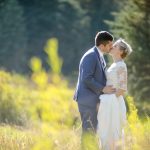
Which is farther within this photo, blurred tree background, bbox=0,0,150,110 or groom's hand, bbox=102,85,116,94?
blurred tree background, bbox=0,0,150,110

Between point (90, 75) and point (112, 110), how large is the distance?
0.56 metres

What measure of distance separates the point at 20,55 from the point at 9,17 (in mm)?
3047

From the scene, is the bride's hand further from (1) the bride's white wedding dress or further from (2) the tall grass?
(2) the tall grass

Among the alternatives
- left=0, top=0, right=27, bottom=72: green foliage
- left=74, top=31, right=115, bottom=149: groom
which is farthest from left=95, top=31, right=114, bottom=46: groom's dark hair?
left=0, top=0, right=27, bottom=72: green foliage

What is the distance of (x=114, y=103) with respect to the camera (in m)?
8.47

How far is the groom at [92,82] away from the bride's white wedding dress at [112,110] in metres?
0.08

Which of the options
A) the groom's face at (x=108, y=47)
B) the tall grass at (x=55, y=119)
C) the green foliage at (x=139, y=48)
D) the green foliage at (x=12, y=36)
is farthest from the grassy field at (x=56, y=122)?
the green foliage at (x=12, y=36)

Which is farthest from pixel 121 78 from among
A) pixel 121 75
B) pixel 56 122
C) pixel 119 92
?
pixel 56 122

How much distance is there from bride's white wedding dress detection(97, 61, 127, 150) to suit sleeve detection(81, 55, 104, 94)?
0.61 feet

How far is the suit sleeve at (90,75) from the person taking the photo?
8195 millimetres

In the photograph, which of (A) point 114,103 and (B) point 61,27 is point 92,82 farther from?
(B) point 61,27

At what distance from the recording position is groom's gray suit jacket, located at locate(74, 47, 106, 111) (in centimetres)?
820

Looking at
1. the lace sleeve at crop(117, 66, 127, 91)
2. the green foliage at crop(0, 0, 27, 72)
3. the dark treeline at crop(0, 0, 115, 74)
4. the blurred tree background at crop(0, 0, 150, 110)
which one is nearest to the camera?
the lace sleeve at crop(117, 66, 127, 91)

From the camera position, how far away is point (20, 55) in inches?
2074
